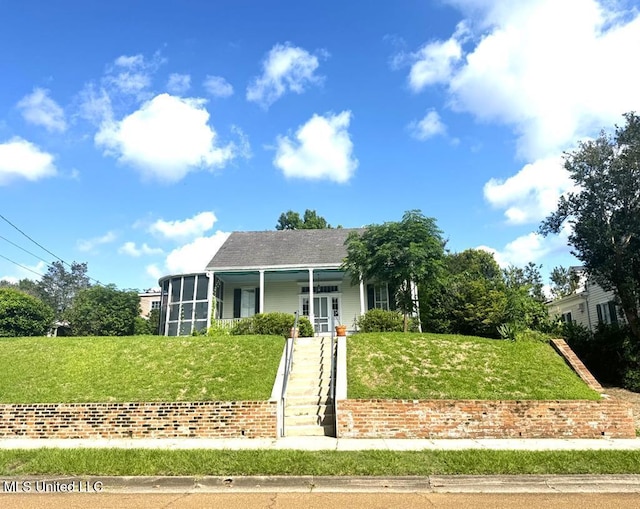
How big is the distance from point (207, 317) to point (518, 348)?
42.6ft

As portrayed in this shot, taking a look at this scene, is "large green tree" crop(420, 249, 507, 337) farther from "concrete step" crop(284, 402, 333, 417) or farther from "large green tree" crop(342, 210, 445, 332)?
"concrete step" crop(284, 402, 333, 417)

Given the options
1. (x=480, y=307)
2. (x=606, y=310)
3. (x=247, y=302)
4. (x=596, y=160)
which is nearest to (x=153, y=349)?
(x=247, y=302)

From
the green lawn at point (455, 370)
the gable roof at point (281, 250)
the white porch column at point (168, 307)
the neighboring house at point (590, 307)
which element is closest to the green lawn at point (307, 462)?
the green lawn at point (455, 370)

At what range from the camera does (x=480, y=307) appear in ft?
54.6

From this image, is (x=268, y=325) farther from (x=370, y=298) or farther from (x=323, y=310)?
(x=370, y=298)

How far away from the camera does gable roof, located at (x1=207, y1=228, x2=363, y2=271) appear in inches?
811

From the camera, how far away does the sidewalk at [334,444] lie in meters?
7.93

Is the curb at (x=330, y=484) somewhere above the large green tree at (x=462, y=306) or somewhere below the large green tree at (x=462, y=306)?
below

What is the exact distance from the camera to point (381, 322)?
55.8 ft

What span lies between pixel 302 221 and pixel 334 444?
1433 inches

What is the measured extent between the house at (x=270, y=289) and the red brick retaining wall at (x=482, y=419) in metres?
10.5

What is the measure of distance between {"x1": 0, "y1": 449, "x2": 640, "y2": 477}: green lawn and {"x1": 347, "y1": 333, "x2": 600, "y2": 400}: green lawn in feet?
7.07

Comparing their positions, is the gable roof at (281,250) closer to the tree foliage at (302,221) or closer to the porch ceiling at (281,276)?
the porch ceiling at (281,276)

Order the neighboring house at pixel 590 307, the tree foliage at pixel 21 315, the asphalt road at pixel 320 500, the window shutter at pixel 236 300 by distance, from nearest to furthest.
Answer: the asphalt road at pixel 320 500 → the tree foliage at pixel 21 315 → the neighboring house at pixel 590 307 → the window shutter at pixel 236 300
